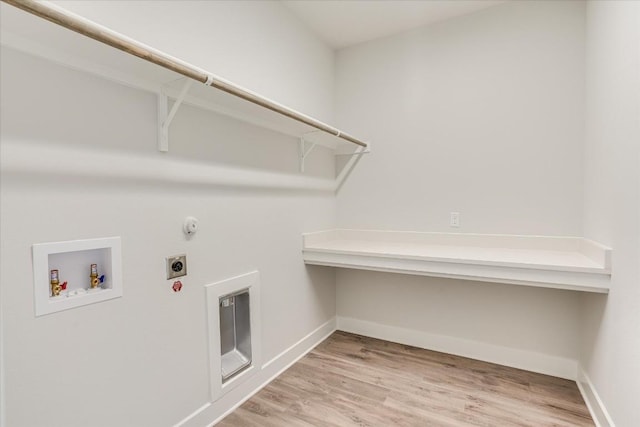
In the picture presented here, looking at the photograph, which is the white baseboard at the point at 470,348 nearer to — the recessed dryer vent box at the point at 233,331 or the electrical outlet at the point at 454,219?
the electrical outlet at the point at 454,219

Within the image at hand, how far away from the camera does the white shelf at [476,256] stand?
1.69 metres

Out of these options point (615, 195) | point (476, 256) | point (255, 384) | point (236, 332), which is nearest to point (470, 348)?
point (476, 256)

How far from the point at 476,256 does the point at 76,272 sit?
2.03 meters

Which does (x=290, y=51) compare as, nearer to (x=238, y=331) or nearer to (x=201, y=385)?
(x=238, y=331)

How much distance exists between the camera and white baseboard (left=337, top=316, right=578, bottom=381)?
85.7 inches

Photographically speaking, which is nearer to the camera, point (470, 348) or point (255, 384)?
point (255, 384)

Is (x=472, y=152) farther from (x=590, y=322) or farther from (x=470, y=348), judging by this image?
(x=470, y=348)

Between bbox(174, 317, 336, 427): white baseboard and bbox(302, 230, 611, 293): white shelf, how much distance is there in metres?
0.67

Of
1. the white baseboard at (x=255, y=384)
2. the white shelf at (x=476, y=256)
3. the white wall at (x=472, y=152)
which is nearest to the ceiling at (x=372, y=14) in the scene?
the white wall at (x=472, y=152)

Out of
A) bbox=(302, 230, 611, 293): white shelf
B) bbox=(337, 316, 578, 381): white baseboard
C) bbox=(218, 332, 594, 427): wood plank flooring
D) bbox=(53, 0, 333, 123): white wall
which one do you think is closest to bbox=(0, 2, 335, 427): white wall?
bbox=(53, 0, 333, 123): white wall

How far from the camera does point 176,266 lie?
5.05 ft

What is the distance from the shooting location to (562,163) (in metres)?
2.16

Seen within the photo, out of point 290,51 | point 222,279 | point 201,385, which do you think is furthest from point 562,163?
point 201,385

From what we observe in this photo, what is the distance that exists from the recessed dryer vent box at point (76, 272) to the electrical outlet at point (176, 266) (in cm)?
22
